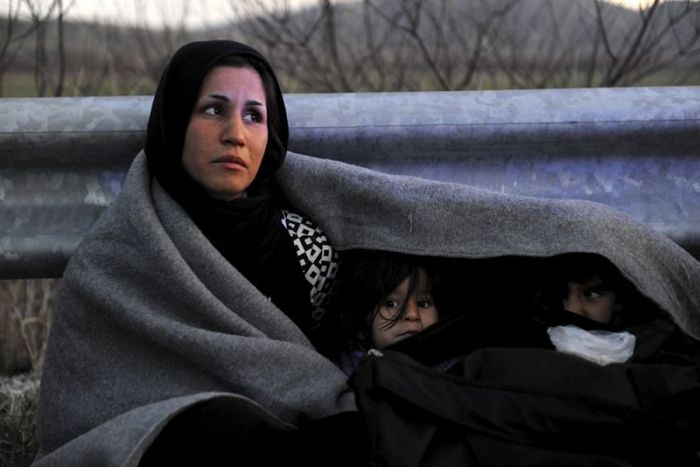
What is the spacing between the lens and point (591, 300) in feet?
9.06

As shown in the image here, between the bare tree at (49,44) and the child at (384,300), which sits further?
the bare tree at (49,44)

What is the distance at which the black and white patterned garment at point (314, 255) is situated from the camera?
2.79 m

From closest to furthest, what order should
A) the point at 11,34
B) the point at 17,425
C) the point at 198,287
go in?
the point at 198,287, the point at 17,425, the point at 11,34

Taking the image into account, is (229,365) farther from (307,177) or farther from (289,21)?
(289,21)

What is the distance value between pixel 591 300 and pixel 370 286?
1.77 feet

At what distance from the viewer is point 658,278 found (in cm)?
274

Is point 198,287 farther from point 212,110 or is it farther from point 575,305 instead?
point 575,305

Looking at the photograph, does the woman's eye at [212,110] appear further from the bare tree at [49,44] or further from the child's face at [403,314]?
the bare tree at [49,44]

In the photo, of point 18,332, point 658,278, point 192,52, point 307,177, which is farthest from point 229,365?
point 18,332

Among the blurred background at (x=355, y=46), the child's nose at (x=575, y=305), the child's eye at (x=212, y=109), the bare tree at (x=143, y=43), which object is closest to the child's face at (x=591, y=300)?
the child's nose at (x=575, y=305)

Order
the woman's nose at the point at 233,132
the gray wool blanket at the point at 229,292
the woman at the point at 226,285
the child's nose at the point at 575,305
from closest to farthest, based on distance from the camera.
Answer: the woman at the point at 226,285 → the gray wool blanket at the point at 229,292 → the woman's nose at the point at 233,132 → the child's nose at the point at 575,305

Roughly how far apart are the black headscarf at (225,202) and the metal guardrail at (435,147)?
146 millimetres

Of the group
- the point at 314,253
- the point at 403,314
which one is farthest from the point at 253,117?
the point at 403,314

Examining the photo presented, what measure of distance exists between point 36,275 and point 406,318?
949mm
